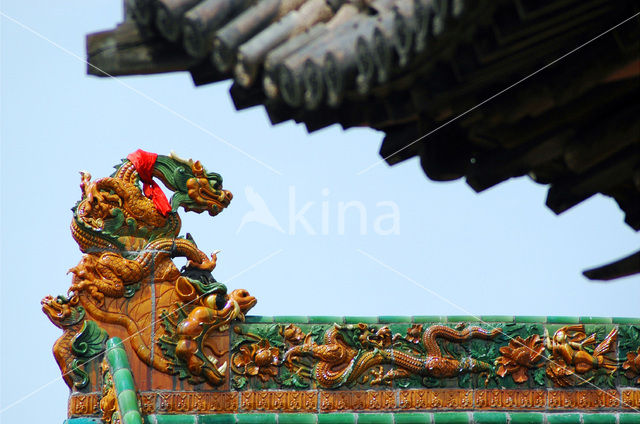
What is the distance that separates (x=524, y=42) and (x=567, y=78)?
0.37 metres

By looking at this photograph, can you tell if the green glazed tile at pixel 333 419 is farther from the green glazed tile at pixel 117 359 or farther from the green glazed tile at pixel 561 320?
the green glazed tile at pixel 561 320

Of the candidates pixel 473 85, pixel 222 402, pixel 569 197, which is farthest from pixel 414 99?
pixel 222 402

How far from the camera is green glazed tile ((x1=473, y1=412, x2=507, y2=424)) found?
13148 mm

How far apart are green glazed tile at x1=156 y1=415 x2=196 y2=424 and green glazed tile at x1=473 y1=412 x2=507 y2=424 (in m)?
2.56

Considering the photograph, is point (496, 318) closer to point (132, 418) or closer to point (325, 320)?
point (325, 320)

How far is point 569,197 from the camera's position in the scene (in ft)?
21.4

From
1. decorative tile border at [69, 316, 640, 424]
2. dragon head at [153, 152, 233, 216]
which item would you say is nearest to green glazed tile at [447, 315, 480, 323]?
decorative tile border at [69, 316, 640, 424]

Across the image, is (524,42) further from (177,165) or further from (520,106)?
(177,165)

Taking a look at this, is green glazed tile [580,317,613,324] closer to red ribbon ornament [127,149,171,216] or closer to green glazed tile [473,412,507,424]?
green glazed tile [473,412,507,424]

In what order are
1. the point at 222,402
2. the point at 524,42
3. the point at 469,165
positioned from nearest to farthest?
the point at 524,42, the point at 469,165, the point at 222,402

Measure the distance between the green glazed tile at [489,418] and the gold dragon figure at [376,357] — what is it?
405 mm

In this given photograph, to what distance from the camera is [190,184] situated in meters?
13.6

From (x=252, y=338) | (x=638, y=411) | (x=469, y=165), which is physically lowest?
(x=638, y=411)

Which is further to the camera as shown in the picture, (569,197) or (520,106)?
(569,197)
